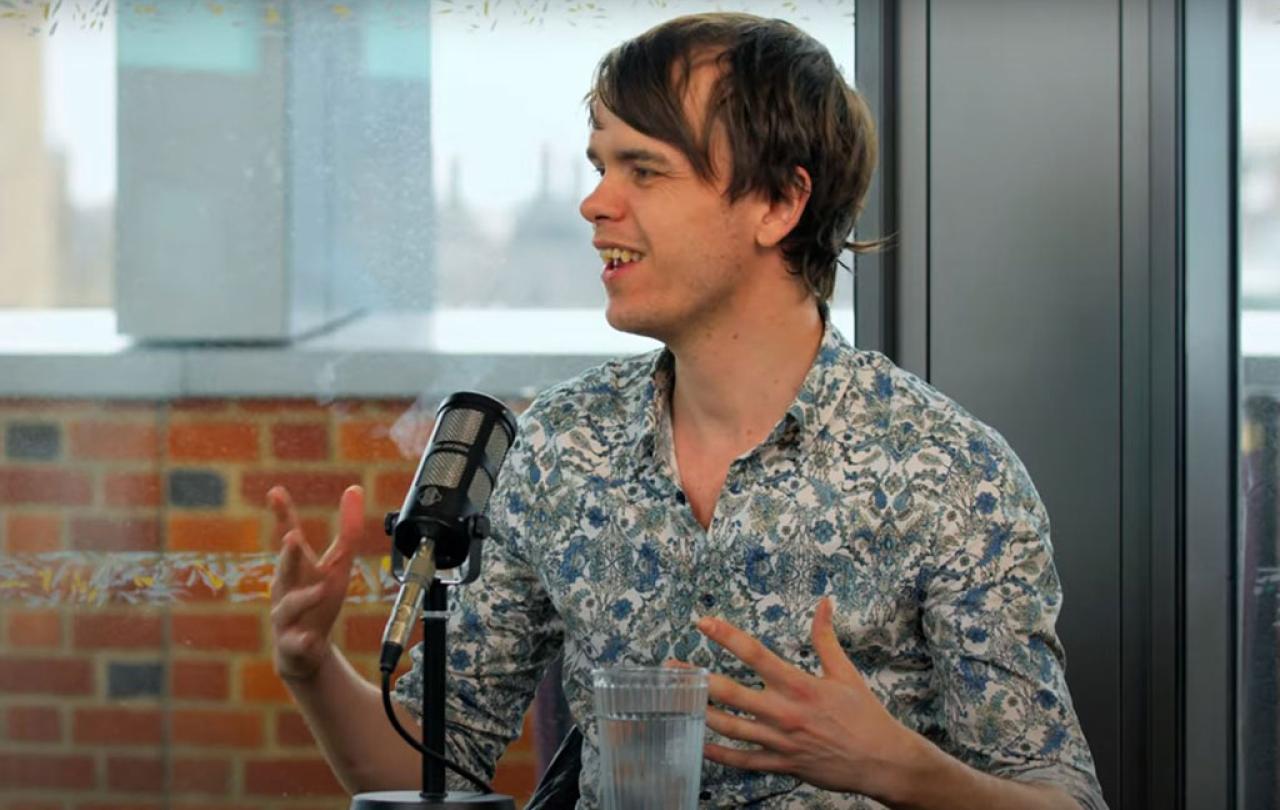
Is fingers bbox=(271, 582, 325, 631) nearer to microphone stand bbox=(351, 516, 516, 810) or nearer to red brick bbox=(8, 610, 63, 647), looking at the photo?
microphone stand bbox=(351, 516, 516, 810)

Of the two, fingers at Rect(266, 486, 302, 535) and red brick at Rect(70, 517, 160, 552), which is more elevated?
fingers at Rect(266, 486, 302, 535)

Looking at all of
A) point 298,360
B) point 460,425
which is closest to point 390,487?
point 298,360

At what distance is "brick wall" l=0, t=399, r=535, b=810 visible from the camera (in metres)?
2.09

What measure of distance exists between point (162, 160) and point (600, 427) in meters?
0.64

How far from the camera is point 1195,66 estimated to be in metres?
2.00

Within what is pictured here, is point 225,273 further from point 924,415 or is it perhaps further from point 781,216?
point 924,415

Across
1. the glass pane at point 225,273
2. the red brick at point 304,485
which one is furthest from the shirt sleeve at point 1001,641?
the red brick at point 304,485

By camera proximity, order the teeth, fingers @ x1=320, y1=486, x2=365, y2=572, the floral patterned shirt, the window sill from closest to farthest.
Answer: fingers @ x1=320, y1=486, x2=365, y2=572 → the floral patterned shirt → the teeth → the window sill

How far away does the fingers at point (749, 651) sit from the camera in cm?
138

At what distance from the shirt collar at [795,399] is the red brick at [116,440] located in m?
0.60

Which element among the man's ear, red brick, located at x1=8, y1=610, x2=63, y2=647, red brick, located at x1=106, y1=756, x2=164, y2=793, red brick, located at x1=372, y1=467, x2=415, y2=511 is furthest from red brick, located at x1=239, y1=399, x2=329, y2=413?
the man's ear

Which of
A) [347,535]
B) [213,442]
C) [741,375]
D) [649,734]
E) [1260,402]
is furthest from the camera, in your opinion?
[213,442]

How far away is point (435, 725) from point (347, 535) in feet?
0.84

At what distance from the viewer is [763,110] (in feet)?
6.08
